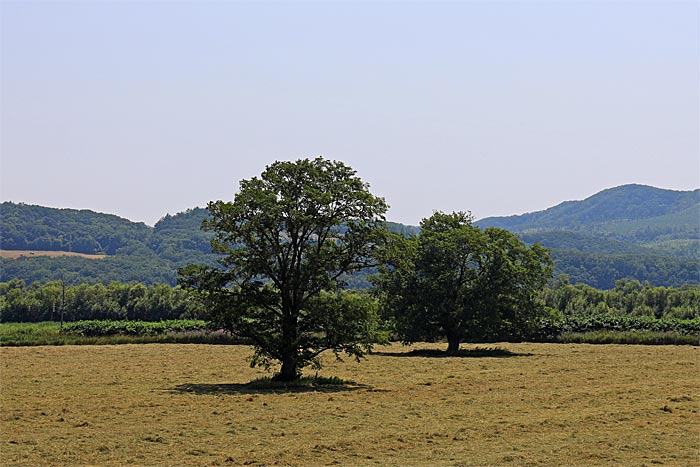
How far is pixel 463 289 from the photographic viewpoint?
2176 inches

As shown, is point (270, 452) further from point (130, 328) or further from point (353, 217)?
point (130, 328)

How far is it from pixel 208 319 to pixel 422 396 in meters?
9.65

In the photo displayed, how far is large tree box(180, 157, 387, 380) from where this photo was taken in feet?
105

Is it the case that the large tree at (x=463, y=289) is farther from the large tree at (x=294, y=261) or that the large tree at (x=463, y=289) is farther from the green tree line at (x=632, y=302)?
the green tree line at (x=632, y=302)

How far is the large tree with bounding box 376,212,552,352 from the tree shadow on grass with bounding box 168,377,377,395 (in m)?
20.4

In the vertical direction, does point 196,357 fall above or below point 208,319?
below

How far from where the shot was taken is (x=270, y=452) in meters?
18.0

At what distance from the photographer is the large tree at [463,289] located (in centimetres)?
5397

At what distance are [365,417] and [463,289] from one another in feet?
108

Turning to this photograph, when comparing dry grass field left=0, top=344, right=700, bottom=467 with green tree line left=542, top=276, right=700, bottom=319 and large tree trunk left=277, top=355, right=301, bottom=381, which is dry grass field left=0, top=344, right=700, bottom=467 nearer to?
large tree trunk left=277, top=355, right=301, bottom=381

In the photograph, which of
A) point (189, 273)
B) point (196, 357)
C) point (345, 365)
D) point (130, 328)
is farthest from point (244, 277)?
point (130, 328)

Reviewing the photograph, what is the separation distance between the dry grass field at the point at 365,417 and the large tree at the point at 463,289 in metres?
12.0

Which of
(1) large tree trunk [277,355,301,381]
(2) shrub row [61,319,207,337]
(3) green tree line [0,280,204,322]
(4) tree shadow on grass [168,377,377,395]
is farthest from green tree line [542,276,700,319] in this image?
(1) large tree trunk [277,355,301,381]

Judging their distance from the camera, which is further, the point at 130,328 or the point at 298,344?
the point at 130,328
